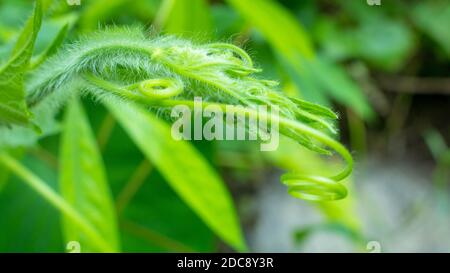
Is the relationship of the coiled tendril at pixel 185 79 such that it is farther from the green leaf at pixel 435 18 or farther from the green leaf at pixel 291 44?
the green leaf at pixel 435 18

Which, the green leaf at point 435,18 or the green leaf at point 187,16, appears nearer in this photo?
the green leaf at point 187,16

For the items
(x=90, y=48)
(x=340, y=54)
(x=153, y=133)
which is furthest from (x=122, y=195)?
(x=340, y=54)

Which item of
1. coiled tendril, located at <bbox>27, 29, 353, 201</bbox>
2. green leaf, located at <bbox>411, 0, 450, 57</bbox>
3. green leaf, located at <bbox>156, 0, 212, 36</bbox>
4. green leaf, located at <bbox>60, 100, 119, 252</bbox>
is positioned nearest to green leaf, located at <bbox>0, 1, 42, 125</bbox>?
coiled tendril, located at <bbox>27, 29, 353, 201</bbox>

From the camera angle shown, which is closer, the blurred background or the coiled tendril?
the coiled tendril

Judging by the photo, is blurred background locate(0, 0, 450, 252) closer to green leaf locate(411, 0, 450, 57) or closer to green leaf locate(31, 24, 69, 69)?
green leaf locate(411, 0, 450, 57)

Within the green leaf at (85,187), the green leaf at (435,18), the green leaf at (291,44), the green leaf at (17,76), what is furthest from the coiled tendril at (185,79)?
the green leaf at (435,18)

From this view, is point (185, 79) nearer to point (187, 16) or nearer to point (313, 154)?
point (187, 16)
